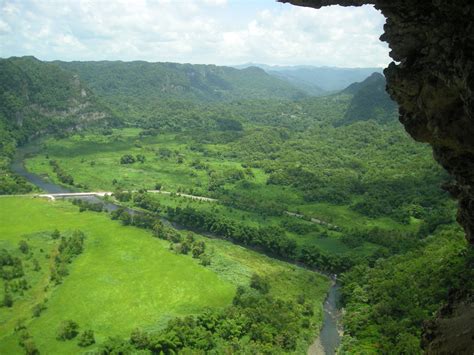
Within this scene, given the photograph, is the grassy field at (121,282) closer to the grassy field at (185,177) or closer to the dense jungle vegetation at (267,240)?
the dense jungle vegetation at (267,240)

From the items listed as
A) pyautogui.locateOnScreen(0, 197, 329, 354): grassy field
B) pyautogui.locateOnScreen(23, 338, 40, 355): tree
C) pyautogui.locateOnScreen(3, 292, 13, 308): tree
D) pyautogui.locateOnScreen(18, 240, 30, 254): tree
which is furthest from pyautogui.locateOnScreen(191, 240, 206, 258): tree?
pyautogui.locateOnScreen(23, 338, 40, 355): tree

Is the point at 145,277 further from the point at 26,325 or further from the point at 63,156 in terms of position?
the point at 63,156

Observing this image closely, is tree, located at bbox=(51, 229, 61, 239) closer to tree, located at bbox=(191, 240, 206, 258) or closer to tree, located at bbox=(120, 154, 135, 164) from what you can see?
tree, located at bbox=(191, 240, 206, 258)

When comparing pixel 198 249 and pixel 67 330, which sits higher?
pixel 198 249

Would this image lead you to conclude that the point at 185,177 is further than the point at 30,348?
Yes

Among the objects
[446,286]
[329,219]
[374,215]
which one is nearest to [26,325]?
[446,286]

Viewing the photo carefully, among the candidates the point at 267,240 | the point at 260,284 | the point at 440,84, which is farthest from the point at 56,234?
the point at 440,84

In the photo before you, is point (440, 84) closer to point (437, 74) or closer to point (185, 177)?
point (437, 74)

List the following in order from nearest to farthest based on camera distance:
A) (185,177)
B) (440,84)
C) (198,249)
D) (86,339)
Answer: (440,84), (86,339), (198,249), (185,177)
